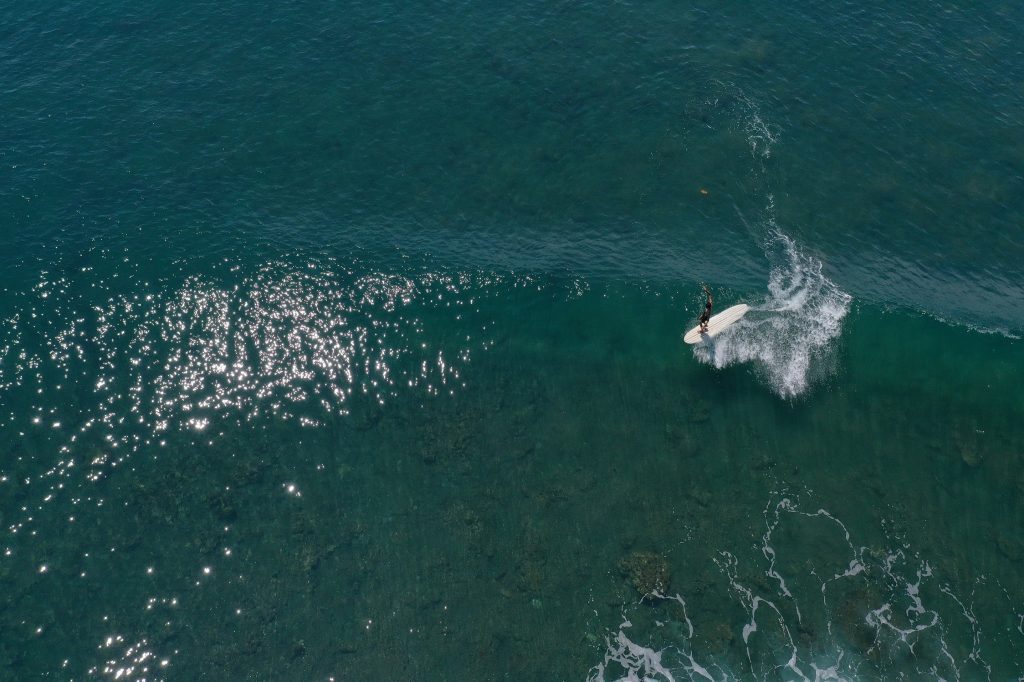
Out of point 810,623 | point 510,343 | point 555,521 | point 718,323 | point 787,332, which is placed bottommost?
point 810,623

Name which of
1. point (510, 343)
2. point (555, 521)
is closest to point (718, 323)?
point (510, 343)

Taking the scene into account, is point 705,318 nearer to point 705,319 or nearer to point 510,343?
point 705,319

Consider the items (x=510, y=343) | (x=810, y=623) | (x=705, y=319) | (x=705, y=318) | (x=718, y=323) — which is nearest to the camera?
(x=810, y=623)

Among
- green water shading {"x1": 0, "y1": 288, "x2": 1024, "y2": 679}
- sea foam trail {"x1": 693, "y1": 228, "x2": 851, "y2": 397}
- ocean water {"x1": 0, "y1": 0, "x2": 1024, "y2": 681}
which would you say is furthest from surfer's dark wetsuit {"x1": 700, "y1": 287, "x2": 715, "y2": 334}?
green water shading {"x1": 0, "y1": 288, "x2": 1024, "y2": 679}

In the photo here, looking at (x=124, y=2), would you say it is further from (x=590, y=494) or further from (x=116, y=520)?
(x=590, y=494)

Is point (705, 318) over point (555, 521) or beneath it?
over

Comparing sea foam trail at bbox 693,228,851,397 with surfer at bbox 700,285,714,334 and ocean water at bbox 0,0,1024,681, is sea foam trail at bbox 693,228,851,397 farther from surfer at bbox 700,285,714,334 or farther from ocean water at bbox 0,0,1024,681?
surfer at bbox 700,285,714,334

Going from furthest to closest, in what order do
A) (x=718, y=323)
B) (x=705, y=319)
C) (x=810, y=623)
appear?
(x=718, y=323) < (x=705, y=319) < (x=810, y=623)
